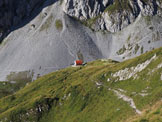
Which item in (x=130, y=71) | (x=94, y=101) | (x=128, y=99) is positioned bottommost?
(x=94, y=101)

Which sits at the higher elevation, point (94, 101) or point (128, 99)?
point (128, 99)

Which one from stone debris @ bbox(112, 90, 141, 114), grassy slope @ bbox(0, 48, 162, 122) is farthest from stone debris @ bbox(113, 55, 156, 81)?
stone debris @ bbox(112, 90, 141, 114)

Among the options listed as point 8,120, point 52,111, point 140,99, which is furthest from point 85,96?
point 8,120

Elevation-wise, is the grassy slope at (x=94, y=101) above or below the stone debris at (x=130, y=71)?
below

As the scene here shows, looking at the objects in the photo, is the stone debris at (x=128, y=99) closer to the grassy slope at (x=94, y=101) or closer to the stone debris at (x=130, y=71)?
the grassy slope at (x=94, y=101)

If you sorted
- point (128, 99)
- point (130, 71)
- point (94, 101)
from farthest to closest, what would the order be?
point (130, 71) < point (94, 101) < point (128, 99)

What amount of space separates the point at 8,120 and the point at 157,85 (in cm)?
Answer: 5033

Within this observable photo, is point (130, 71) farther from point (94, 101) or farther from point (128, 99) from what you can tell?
point (128, 99)

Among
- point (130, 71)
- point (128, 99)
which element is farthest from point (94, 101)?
point (130, 71)

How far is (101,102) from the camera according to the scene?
5134cm

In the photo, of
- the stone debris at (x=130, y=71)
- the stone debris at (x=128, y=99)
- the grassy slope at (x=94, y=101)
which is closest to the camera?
the stone debris at (x=128, y=99)

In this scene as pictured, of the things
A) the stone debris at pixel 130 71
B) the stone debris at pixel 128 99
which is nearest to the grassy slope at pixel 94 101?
the stone debris at pixel 128 99

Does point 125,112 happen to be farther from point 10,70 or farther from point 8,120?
point 10,70

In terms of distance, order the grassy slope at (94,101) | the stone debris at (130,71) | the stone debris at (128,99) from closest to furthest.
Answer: the stone debris at (128,99)
the grassy slope at (94,101)
the stone debris at (130,71)
